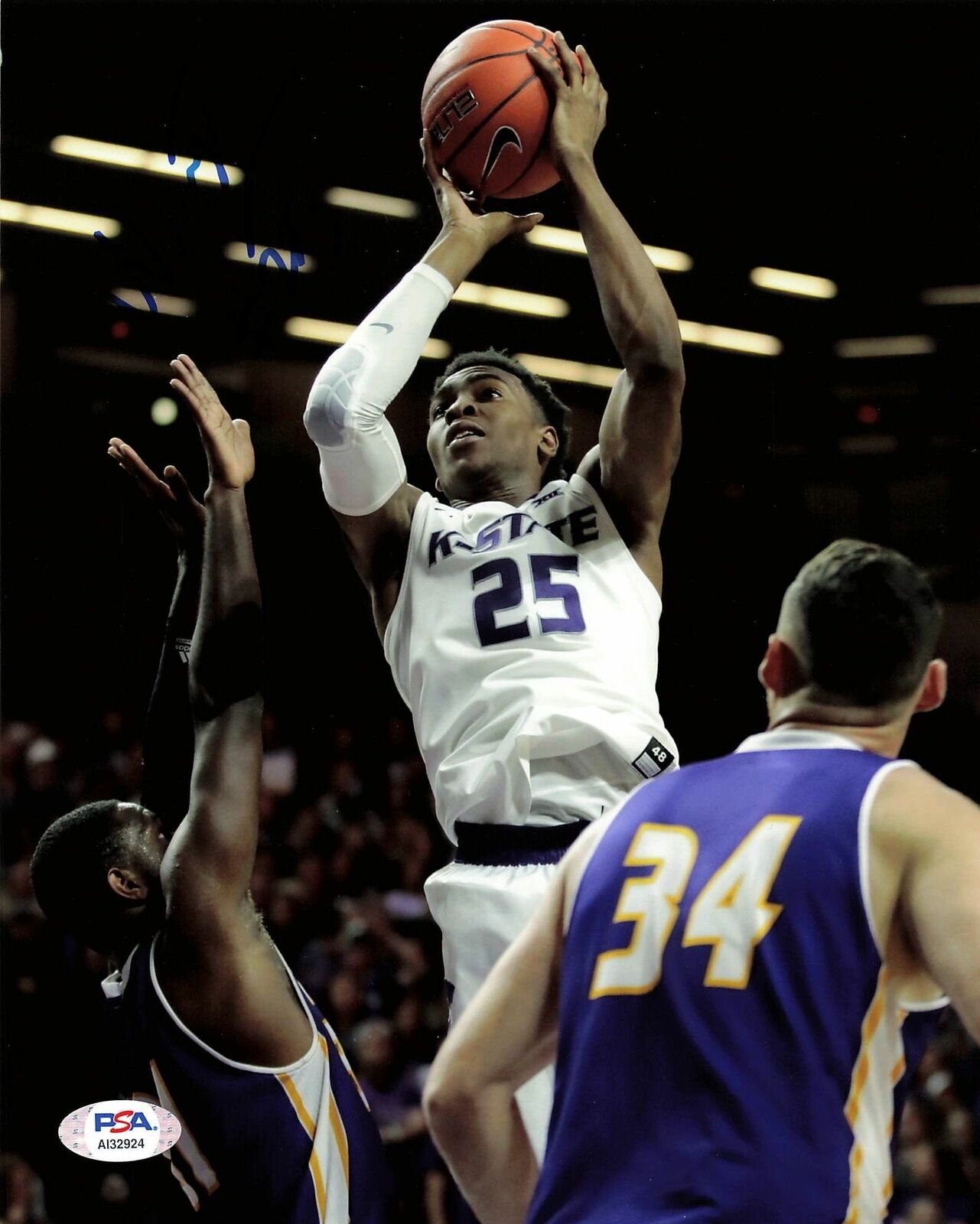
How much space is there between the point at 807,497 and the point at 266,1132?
18.7 feet

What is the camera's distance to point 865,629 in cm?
186

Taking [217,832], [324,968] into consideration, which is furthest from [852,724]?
[324,968]

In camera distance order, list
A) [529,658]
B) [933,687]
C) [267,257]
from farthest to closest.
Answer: [267,257] → [529,658] → [933,687]

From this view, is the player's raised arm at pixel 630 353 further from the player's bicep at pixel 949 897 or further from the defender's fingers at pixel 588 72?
the player's bicep at pixel 949 897

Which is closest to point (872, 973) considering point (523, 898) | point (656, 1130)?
point (656, 1130)

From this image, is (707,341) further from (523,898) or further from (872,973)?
(872,973)

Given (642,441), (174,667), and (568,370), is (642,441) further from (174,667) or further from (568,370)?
(568,370)

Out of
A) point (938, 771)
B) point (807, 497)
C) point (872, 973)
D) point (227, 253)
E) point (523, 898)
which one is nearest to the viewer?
point (872, 973)

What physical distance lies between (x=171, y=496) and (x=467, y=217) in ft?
3.59

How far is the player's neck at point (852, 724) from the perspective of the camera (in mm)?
1843

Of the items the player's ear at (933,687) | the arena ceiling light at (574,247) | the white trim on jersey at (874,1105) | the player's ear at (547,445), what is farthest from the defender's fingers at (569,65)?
the arena ceiling light at (574,247)

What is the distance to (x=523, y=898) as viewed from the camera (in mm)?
3072

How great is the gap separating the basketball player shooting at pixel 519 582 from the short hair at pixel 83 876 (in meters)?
0.77

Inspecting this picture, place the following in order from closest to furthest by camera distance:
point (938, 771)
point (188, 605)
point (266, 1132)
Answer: point (266, 1132), point (188, 605), point (938, 771)
